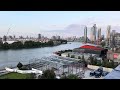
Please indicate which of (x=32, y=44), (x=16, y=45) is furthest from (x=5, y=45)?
(x=32, y=44)

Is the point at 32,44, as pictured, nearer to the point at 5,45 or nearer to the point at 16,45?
the point at 16,45

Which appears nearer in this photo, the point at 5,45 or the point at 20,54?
the point at 5,45

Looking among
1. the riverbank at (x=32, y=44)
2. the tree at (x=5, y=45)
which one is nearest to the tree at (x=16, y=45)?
the riverbank at (x=32, y=44)

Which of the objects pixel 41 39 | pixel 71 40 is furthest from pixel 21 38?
pixel 71 40

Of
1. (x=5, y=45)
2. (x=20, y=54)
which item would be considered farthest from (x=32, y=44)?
(x=5, y=45)

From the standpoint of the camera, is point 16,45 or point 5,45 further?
point 16,45

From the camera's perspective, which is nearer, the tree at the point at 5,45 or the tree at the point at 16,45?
the tree at the point at 5,45

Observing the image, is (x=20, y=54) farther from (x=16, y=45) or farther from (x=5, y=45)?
(x=5, y=45)

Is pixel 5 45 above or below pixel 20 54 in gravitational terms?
above

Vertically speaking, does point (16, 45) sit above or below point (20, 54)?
above

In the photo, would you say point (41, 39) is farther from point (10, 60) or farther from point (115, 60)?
point (115, 60)

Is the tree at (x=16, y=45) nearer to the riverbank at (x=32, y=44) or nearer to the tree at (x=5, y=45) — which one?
the riverbank at (x=32, y=44)
